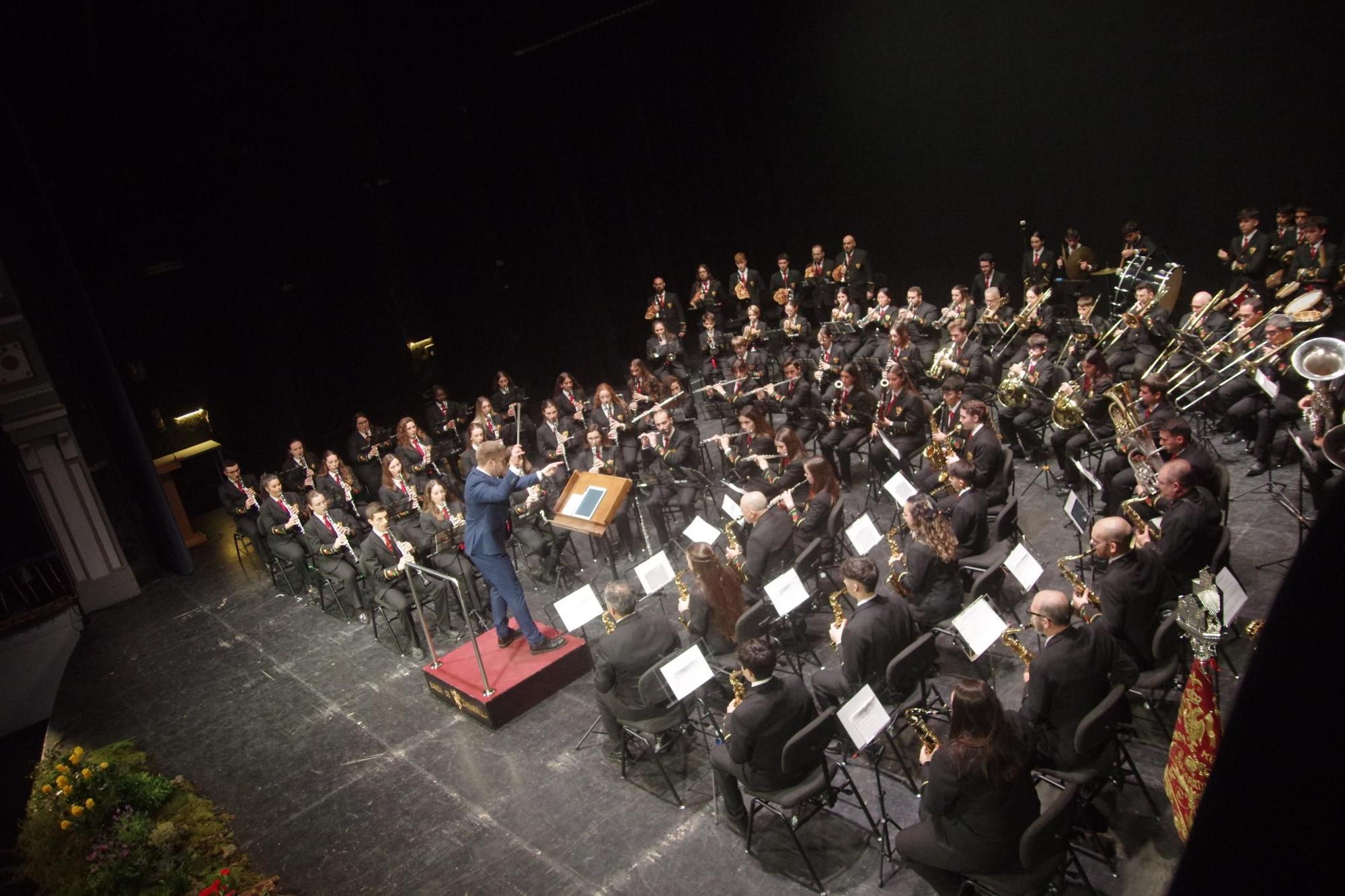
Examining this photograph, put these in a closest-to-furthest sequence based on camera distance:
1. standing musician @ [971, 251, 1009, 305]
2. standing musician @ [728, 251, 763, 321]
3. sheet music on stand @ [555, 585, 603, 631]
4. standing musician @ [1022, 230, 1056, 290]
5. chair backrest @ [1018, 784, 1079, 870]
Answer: chair backrest @ [1018, 784, 1079, 870] → sheet music on stand @ [555, 585, 603, 631] → standing musician @ [971, 251, 1009, 305] → standing musician @ [1022, 230, 1056, 290] → standing musician @ [728, 251, 763, 321]

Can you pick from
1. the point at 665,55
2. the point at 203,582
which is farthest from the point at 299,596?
the point at 665,55

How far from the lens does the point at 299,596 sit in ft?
36.6

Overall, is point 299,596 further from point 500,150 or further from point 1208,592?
point 1208,592

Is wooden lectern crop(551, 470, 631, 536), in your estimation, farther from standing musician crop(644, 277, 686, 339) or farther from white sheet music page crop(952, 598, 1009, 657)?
standing musician crop(644, 277, 686, 339)

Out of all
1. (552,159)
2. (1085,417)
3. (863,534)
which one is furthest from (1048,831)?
(552,159)

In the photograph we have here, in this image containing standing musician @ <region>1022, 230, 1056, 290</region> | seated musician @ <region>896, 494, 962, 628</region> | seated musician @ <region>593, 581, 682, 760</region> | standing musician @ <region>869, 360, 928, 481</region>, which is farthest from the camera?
standing musician @ <region>1022, 230, 1056, 290</region>

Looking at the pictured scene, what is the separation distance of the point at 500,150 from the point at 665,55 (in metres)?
3.48

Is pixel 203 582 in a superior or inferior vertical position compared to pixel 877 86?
inferior

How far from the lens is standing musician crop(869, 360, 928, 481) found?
32.2 ft

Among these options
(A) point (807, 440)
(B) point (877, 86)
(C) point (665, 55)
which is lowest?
(A) point (807, 440)

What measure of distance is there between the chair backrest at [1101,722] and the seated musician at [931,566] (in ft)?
5.80

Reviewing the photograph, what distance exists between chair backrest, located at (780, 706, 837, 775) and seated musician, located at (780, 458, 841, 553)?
275cm

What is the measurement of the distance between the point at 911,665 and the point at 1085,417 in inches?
185

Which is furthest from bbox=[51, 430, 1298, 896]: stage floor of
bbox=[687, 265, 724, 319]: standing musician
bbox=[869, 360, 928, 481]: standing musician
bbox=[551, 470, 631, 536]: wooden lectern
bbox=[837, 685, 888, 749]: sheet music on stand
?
bbox=[687, 265, 724, 319]: standing musician
